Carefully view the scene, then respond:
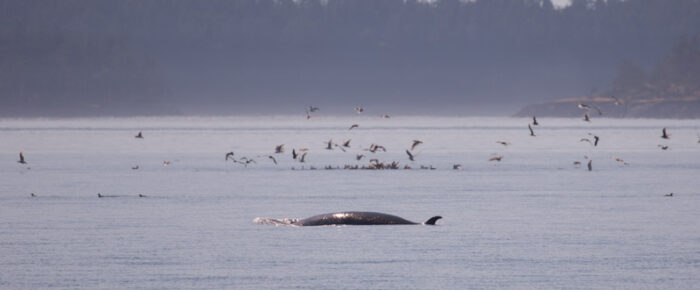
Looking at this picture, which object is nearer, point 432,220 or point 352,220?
point 432,220

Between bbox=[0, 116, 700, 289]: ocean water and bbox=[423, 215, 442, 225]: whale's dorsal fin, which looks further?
bbox=[423, 215, 442, 225]: whale's dorsal fin

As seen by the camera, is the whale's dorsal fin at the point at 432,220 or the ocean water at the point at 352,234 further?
the whale's dorsal fin at the point at 432,220

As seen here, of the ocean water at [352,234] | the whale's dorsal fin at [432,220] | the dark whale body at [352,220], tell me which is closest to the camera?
the ocean water at [352,234]

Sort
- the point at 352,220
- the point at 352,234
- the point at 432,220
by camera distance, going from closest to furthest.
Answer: the point at 352,234 → the point at 432,220 → the point at 352,220

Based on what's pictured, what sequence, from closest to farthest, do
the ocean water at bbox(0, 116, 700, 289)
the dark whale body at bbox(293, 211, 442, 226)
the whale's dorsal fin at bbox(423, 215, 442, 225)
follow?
1. the ocean water at bbox(0, 116, 700, 289)
2. the whale's dorsal fin at bbox(423, 215, 442, 225)
3. the dark whale body at bbox(293, 211, 442, 226)

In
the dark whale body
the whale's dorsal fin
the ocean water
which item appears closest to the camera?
the ocean water

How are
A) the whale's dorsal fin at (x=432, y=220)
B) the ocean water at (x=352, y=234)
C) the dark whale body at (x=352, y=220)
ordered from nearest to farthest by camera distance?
the ocean water at (x=352, y=234) → the whale's dorsal fin at (x=432, y=220) → the dark whale body at (x=352, y=220)

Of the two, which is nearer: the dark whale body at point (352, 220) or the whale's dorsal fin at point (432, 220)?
the whale's dorsal fin at point (432, 220)

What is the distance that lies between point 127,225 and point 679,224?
15500mm

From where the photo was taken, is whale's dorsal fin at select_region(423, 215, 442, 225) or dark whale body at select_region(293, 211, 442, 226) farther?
dark whale body at select_region(293, 211, 442, 226)

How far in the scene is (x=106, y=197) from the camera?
→ 145 ft

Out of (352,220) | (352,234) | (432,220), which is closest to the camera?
(352,234)

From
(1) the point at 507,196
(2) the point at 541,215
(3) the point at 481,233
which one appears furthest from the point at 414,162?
(3) the point at 481,233

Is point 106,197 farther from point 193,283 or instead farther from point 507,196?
point 193,283
